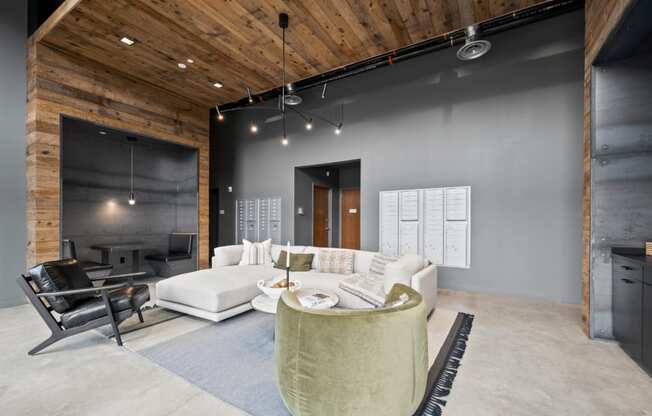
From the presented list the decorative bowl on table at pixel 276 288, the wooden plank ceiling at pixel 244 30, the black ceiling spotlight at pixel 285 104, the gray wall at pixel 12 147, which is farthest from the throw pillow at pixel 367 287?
the gray wall at pixel 12 147

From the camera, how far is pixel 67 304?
101 inches

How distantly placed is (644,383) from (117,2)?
5.66 m

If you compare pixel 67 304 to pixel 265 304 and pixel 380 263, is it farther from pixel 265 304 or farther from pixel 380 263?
pixel 380 263

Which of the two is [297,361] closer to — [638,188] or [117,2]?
[638,188]

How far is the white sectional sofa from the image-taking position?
297cm

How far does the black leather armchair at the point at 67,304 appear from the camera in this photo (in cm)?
241

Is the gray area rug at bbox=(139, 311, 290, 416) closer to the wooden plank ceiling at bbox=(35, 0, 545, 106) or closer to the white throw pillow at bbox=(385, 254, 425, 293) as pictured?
the white throw pillow at bbox=(385, 254, 425, 293)

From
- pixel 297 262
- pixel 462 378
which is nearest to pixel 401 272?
pixel 462 378

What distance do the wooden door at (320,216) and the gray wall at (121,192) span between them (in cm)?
251

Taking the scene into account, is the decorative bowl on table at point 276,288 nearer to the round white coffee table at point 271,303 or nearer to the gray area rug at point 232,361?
the round white coffee table at point 271,303

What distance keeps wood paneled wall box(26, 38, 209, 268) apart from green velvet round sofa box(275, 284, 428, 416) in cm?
430

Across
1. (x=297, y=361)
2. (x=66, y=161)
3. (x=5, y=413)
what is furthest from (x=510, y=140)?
(x=66, y=161)

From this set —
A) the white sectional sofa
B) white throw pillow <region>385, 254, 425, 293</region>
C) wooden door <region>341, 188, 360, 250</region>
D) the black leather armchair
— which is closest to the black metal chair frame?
the black leather armchair

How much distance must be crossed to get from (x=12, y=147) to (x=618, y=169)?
23.0ft
